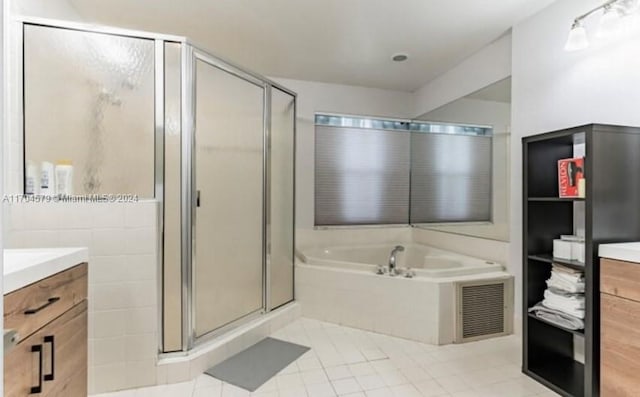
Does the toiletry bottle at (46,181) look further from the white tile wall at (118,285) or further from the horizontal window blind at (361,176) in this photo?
the horizontal window blind at (361,176)

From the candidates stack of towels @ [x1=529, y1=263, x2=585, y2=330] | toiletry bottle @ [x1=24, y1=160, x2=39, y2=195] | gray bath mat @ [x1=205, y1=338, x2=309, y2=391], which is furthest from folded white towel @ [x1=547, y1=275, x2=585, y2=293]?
toiletry bottle @ [x1=24, y1=160, x2=39, y2=195]

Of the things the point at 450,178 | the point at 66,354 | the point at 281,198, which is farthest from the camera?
the point at 450,178

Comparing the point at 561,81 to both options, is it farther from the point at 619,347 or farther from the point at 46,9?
the point at 46,9

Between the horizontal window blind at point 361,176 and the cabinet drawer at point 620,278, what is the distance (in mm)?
2458

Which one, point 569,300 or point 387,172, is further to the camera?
point 387,172

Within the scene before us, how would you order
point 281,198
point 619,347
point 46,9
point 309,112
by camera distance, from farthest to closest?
point 309,112, point 281,198, point 46,9, point 619,347

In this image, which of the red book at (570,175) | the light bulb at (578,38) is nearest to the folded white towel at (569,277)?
the red book at (570,175)

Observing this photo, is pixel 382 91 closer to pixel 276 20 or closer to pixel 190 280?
pixel 276 20

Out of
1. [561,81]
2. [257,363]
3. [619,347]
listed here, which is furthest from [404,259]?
[619,347]

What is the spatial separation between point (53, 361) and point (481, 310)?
2.56m

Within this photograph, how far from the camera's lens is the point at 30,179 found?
1.84 m

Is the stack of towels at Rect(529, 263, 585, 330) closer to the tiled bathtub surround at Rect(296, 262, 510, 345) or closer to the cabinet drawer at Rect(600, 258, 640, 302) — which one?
the cabinet drawer at Rect(600, 258, 640, 302)

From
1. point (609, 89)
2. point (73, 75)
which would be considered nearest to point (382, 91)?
point (609, 89)

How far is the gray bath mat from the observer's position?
2.05 m
